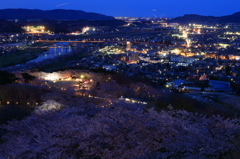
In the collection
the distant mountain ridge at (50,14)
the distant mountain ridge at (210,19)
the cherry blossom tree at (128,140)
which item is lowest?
the cherry blossom tree at (128,140)

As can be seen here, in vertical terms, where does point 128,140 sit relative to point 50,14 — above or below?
below

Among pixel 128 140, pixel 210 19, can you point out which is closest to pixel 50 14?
pixel 210 19

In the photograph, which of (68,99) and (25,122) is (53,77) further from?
(25,122)

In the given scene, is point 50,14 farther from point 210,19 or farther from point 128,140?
point 128,140

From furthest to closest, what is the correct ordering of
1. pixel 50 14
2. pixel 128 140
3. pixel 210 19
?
1. pixel 50 14
2. pixel 210 19
3. pixel 128 140

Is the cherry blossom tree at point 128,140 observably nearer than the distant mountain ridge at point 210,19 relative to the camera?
Yes

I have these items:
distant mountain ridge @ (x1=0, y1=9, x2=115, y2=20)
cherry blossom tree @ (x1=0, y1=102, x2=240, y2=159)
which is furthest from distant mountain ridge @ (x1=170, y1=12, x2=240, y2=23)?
cherry blossom tree @ (x1=0, y1=102, x2=240, y2=159)

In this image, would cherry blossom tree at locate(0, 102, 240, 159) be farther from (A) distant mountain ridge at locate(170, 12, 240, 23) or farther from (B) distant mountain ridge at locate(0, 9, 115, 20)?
(B) distant mountain ridge at locate(0, 9, 115, 20)

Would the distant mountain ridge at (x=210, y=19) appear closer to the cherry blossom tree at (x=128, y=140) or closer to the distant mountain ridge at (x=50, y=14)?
the distant mountain ridge at (x=50, y=14)

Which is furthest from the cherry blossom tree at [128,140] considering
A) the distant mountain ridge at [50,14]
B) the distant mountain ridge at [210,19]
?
the distant mountain ridge at [50,14]

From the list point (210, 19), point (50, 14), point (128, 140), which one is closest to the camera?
point (128, 140)

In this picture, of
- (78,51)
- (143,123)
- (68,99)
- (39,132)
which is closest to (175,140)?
(143,123)
